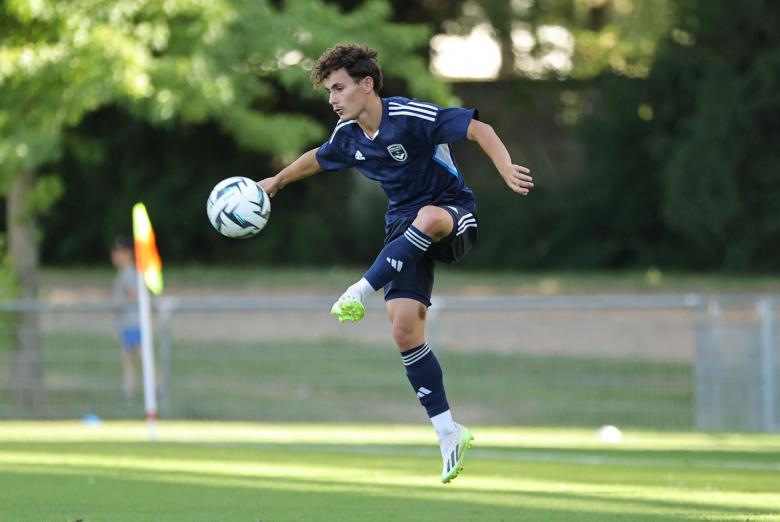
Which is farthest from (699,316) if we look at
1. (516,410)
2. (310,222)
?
(310,222)

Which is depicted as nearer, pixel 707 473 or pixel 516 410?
pixel 707 473

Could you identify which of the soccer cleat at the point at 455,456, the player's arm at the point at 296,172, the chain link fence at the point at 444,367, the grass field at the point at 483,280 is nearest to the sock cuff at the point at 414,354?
the soccer cleat at the point at 455,456

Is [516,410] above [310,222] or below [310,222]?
below

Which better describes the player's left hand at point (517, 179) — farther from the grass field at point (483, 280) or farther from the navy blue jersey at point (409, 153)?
the grass field at point (483, 280)

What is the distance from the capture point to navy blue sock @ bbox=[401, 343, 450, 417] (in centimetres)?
833

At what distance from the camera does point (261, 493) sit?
8.99 metres

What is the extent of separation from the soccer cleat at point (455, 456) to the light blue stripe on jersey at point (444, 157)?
1583 mm

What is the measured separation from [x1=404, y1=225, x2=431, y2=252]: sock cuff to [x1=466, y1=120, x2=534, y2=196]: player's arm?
22.8 inches

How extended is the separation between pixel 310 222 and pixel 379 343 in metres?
9.61

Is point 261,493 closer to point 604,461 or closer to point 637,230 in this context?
point 604,461

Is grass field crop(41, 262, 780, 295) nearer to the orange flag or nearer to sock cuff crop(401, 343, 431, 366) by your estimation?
the orange flag

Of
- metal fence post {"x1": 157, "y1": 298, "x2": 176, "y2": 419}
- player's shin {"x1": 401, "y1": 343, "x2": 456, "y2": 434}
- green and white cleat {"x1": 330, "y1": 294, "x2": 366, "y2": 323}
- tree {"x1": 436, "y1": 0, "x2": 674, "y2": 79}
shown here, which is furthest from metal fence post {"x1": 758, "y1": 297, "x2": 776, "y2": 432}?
tree {"x1": 436, "y1": 0, "x2": 674, "y2": 79}

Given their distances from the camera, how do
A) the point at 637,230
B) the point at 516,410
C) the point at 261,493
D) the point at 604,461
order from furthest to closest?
1. the point at 637,230
2. the point at 516,410
3. the point at 604,461
4. the point at 261,493

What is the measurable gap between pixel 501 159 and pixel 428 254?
2.96 feet
